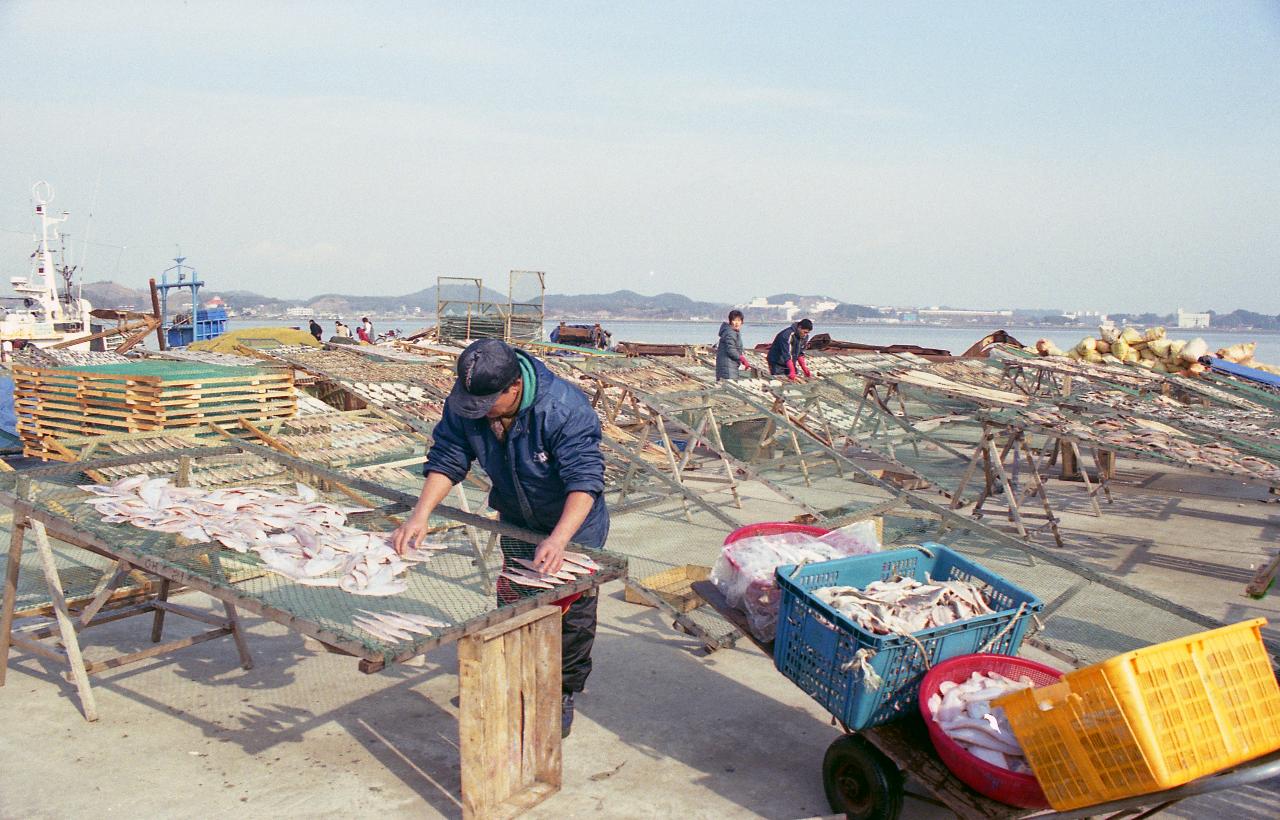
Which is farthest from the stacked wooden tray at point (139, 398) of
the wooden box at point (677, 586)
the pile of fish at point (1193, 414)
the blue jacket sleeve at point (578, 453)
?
the pile of fish at point (1193, 414)

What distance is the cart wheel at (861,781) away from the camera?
3.86m

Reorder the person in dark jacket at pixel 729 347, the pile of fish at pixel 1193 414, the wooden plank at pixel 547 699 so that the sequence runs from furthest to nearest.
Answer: the person in dark jacket at pixel 729 347 → the pile of fish at pixel 1193 414 → the wooden plank at pixel 547 699

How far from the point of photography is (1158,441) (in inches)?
327

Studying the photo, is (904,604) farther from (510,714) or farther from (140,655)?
(140,655)

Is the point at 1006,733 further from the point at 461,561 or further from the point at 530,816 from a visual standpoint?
the point at 461,561

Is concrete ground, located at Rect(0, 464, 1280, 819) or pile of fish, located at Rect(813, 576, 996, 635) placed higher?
pile of fish, located at Rect(813, 576, 996, 635)

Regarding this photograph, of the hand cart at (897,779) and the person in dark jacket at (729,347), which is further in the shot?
the person in dark jacket at (729,347)

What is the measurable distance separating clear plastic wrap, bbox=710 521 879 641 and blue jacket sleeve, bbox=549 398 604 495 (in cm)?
94

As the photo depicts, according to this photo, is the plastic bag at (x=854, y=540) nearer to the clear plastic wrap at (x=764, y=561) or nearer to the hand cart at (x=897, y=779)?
the clear plastic wrap at (x=764, y=561)

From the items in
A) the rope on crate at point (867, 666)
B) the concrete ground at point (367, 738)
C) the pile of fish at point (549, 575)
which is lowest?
the concrete ground at point (367, 738)

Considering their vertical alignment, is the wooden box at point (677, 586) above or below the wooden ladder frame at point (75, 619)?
below

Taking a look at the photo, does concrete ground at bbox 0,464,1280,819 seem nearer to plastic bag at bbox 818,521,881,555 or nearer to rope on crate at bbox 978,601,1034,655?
rope on crate at bbox 978,601,1034,655

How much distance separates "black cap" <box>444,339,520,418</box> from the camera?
4.03 m

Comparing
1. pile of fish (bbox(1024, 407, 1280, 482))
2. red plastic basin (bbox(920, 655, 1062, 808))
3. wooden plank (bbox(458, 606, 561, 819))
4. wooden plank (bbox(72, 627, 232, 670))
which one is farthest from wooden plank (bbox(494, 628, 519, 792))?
pile of fish (bbox(1024, 407, 1280, 482))
